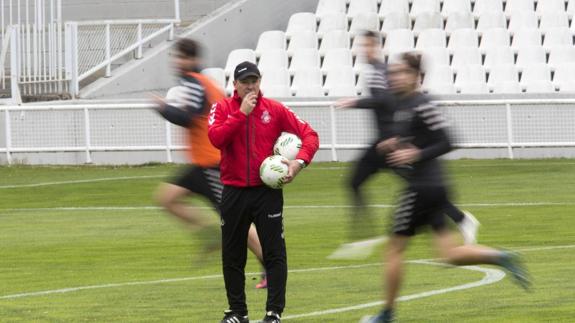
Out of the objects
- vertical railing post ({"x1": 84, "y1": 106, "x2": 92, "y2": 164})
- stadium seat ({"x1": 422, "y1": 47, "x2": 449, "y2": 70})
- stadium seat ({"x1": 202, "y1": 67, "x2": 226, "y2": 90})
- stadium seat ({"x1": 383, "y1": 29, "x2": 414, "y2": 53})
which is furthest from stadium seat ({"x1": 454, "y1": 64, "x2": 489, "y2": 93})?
vertical railing post ({"x1": 84, "y1": 106, "x2": 92, "y2": 164})

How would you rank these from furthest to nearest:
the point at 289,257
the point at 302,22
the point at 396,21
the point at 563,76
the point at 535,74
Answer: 1. the point at 302,22
2. the point at 396,21
3. the point at 535,74
4. the point at 563,76
5. the point at 289,257

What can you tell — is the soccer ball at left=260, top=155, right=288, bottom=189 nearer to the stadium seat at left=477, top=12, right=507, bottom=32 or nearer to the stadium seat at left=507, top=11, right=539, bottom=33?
the stadium seat at left=507, top=11, right=539, bottom=33

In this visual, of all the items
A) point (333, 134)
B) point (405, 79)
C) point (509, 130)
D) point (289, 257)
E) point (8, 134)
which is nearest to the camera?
point (405, 79)

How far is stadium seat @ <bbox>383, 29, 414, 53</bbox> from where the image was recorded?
109 feet

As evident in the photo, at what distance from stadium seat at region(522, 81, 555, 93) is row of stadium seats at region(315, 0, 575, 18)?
8.90 feet

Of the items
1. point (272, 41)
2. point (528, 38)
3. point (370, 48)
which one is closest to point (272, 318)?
point (370, 48)

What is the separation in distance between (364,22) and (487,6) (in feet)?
9.88

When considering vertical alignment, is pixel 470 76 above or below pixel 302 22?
below

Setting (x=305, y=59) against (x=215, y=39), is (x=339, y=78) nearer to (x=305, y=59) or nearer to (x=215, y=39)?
(x=305, y=59)

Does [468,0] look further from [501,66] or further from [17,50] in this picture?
[17,50]

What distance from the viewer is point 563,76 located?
104 ft

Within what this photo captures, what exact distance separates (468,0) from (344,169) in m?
8.28

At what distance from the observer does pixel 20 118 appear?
102 ft

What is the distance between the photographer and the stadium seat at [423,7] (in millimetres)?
34406
